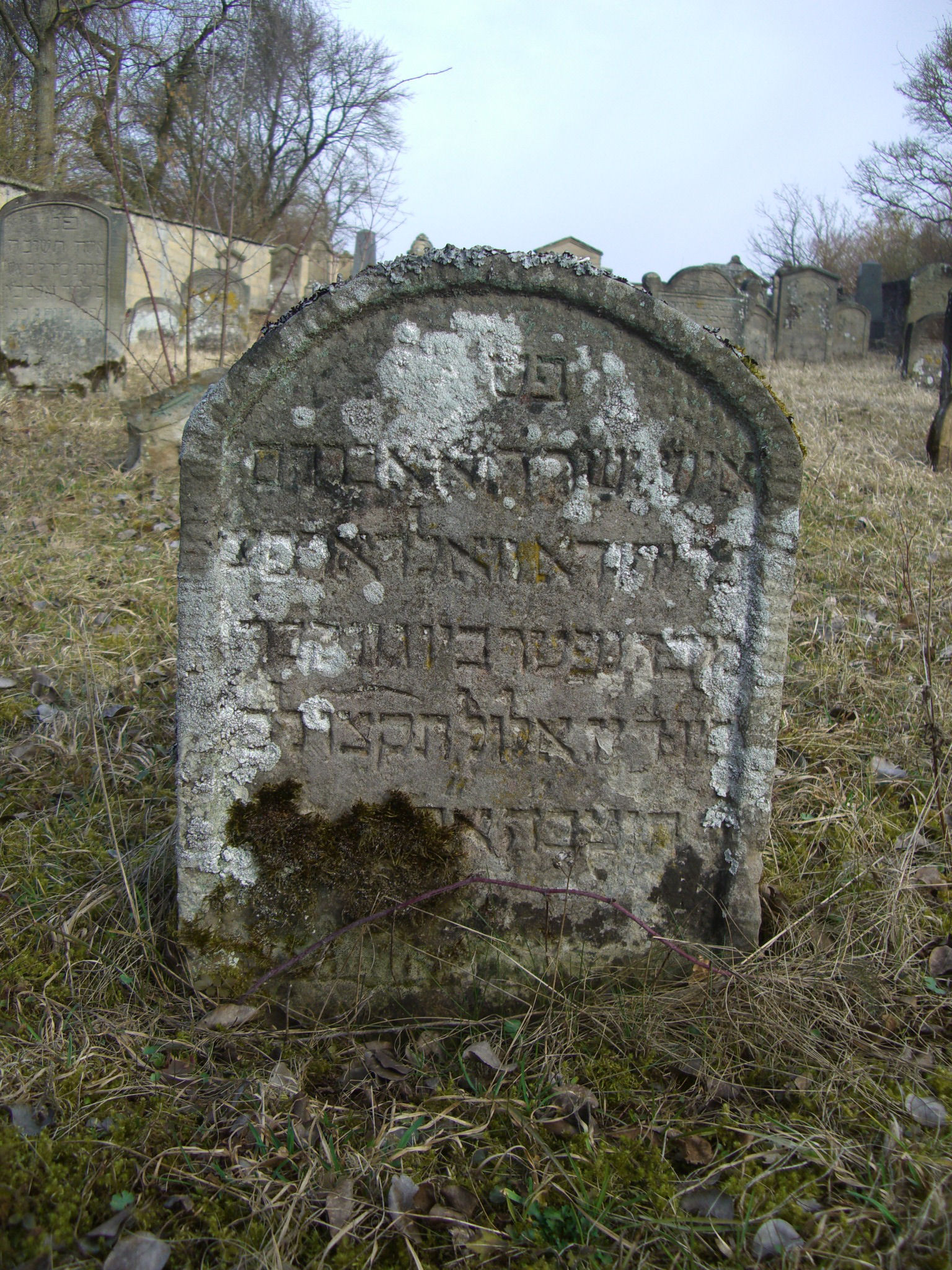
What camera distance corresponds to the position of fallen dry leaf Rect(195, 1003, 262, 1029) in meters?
1.98

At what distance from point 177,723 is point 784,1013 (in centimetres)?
163

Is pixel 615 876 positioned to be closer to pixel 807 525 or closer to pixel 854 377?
pixel 807 525

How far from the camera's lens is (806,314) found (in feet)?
53.6

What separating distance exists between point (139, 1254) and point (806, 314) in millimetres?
18146

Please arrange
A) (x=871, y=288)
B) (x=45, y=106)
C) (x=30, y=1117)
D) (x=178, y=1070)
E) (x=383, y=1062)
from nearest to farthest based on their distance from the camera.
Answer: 1. (x=30, y=1117)
2. (x=178, y=1070)
3. (x=383, y=1062)
4. (x=45, y=106)
5. (x=871, y=288)

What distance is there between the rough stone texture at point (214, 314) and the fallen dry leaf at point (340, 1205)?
31.9 ft

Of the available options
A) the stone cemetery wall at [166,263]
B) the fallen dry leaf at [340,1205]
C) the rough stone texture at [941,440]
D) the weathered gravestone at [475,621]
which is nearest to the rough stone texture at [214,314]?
the stone cemetery wall at [166,263]

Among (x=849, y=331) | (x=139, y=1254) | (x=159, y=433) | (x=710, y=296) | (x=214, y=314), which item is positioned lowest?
(x=139, y=1254)

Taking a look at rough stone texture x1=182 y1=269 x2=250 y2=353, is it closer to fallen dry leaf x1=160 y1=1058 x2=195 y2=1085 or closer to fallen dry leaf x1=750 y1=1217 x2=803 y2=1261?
fallen dry leaf x1=160 y1=1058 x2=195 y2=1085

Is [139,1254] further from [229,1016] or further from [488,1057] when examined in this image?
[488,1057]

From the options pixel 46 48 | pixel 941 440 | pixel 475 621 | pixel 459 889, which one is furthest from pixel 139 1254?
pixel 46 48

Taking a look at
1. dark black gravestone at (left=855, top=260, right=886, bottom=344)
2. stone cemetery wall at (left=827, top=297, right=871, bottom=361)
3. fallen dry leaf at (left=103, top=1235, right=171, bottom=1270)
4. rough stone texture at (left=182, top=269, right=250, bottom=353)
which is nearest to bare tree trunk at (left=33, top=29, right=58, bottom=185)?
rough stone texture at (left=182, top=269, right=250, bottom=353)

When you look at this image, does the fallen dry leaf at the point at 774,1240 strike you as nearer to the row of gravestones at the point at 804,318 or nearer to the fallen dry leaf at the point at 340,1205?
the fallen dry leaf at the point at 340,1205

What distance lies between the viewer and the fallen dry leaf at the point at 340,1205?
4.96ft
